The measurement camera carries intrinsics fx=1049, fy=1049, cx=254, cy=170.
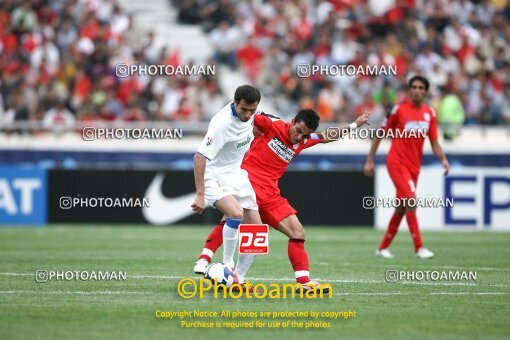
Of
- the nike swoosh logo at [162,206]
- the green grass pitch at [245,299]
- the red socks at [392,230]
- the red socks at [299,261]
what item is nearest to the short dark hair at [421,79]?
the red socks at [392,230]

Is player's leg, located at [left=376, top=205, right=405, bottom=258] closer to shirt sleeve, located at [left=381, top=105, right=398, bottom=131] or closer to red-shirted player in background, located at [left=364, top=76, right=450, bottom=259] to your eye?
red-shirted player in background, located at [left=364, top=76, right=450, bottom=259]

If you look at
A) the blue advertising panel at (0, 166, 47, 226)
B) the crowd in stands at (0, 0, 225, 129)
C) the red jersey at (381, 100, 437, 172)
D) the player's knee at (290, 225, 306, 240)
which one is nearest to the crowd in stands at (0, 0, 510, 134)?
the crowd in stands at (0, 0, 225, 129)

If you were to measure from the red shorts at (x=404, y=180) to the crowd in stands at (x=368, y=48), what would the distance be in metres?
9.10

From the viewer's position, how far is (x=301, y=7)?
2956 cm

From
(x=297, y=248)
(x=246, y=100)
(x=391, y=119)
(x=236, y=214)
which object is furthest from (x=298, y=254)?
(x=391, y=119)

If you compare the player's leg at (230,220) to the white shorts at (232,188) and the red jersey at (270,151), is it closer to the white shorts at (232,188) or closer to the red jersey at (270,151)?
the white shorts at (232,188)

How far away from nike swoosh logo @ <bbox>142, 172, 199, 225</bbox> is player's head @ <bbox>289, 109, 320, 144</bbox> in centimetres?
1154

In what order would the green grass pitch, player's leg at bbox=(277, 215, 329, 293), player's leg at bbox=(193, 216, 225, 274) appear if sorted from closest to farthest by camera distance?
1. the green grass pitch
2. player's leg at bbox=(277, 215, 329, 293)
3. player's leg at bbox=(193, 216, 225, 274)

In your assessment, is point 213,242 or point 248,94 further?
point 213,242

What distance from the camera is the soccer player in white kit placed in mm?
10875

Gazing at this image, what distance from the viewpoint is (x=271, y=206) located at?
1130 cm

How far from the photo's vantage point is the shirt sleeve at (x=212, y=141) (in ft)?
36.0

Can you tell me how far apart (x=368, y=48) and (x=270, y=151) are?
56.1ft

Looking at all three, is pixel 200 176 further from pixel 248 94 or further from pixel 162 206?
pixel 162 206
